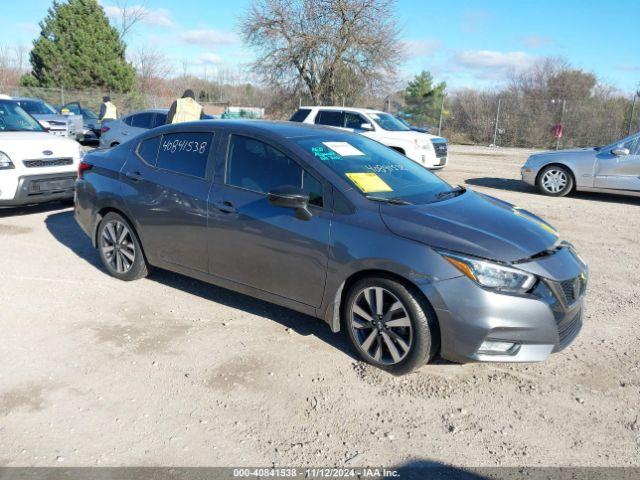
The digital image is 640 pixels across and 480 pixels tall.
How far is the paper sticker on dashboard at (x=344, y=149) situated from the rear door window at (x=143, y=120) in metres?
8.84

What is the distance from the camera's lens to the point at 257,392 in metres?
3.52

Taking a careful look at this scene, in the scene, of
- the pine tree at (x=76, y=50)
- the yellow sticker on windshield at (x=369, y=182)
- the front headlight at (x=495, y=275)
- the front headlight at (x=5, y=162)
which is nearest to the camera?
the front headlight at (x=495, y=275)

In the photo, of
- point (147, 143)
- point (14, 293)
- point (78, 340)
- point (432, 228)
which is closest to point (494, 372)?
point (432, 228)

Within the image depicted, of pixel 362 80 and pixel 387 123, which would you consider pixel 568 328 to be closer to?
pixel 387 123

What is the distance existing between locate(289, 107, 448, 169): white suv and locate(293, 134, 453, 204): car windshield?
827 cm

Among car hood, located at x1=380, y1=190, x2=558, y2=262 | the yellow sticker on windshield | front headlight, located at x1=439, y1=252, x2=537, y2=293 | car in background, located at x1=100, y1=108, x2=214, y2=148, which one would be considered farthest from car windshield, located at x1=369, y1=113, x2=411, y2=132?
front headlight, located at x1=439, y1=252, x2=537, y2=293

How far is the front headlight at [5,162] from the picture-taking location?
24.3 feet

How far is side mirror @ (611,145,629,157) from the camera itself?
10182 millimetres

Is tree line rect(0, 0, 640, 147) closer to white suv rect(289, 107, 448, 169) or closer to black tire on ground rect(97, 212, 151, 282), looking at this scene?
white suv rect(289, 107, 448, 169)

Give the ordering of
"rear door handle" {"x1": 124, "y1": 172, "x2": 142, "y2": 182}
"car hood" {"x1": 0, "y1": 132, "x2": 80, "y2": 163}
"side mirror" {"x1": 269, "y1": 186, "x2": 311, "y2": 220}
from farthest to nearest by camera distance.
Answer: "car hood" {"x1": 0, "y1": 132, "x2": 80, "y2": 163}, "rear door handle" {"x1": 124, "y1": 172, "x2": 142, "y2": 182}, "side mirror" {"x1": 269, "y1": 186, "x2": 311, "y2": 220}

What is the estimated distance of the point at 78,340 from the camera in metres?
4.15

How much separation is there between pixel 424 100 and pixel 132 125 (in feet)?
94.7

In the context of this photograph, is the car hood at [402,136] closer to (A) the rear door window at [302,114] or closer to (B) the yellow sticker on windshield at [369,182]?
(A) the rear door window at [302,114]

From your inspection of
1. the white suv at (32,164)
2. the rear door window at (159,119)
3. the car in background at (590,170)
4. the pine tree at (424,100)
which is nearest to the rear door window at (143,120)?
the rear door window at (159,119)
